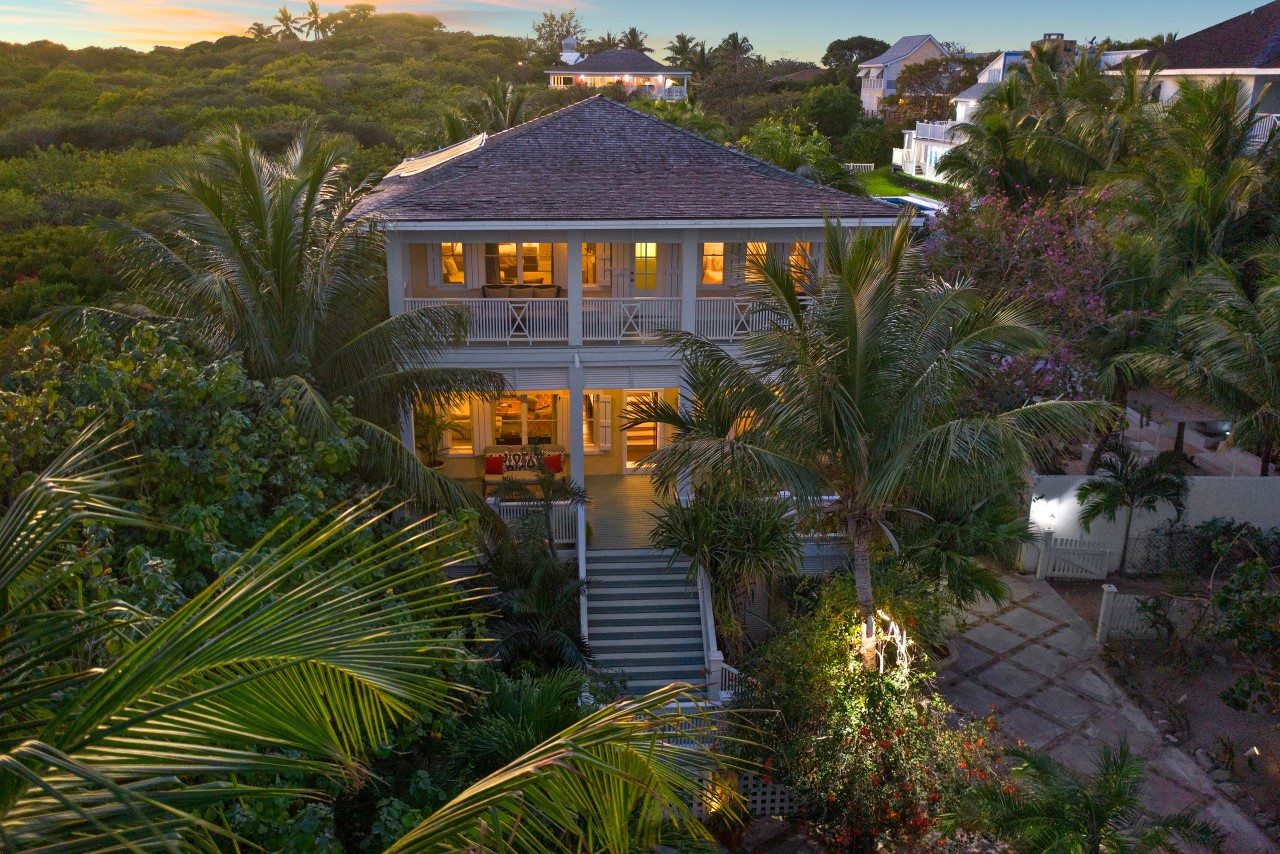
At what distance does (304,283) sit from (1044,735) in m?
12.2

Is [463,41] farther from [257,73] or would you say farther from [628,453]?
[628,453]

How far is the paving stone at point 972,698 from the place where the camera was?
14664 millimetres

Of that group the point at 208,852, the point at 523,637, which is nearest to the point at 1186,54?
the point at 523,637

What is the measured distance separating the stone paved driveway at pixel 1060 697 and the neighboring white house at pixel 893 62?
74.6 meters

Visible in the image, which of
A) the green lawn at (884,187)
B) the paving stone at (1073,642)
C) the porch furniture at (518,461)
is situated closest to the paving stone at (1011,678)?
the paving stone at (1073,642)

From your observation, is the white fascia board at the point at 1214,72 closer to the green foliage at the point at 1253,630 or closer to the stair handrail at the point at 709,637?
the green foliage at the point at 1253,630

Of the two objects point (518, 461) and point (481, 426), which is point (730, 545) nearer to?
point (518, 461)

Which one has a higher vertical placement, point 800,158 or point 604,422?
point 800,158

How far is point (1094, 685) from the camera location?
1531 centimetres

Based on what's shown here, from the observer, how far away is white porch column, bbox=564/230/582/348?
54.6 ft

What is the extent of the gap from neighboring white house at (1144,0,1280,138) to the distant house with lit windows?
824 inches

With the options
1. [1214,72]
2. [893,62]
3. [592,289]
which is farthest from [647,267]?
[893,62]

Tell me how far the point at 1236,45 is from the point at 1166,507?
81.2ft

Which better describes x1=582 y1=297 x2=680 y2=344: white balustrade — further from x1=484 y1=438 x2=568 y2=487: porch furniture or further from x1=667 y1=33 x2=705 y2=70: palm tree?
x1=667 y1=33 x2=705 y2=70: palm tree
